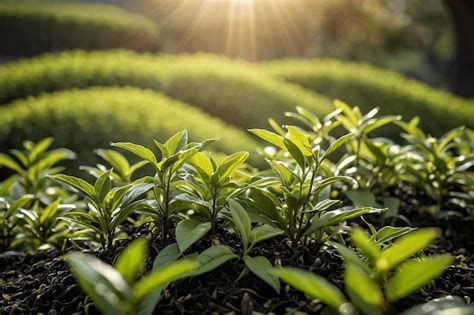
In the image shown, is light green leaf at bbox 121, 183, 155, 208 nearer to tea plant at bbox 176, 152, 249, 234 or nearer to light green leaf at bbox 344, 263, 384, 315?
tea plant at bbox 176, 152, 249, 234

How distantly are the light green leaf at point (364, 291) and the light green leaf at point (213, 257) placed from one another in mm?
358

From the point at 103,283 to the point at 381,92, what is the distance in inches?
282

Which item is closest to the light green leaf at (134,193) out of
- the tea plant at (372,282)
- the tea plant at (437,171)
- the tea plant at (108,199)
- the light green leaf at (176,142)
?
the tea plant at (108,199)

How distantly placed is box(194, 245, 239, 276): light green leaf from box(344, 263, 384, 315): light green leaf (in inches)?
14.1

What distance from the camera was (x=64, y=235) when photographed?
211 cm

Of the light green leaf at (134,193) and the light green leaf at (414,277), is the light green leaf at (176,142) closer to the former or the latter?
the light green leaf at (134,193)

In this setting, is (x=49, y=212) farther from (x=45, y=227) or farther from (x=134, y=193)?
(x=134, y=193)

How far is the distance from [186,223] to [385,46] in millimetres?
21694

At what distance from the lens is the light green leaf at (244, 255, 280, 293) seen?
1.34 metres

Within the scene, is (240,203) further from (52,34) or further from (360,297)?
(52,34)

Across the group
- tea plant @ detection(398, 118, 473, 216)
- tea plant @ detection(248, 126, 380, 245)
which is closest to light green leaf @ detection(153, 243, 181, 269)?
tea plant @ detection(248, 126, 380, 245)

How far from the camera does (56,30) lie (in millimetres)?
14461

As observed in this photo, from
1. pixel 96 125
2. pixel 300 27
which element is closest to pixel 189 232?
pixel 96 125

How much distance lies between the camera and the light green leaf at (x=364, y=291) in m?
1.05
